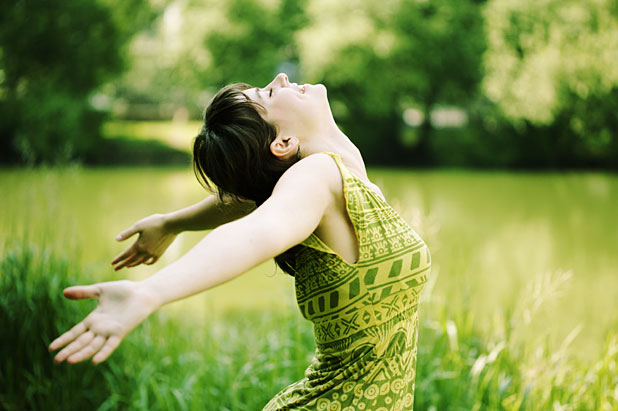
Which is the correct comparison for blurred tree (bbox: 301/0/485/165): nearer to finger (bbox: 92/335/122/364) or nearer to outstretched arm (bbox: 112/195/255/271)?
outstretched arm (bbox: 112/195/255/271)

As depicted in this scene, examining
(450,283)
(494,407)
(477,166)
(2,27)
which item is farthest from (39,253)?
(477,166)

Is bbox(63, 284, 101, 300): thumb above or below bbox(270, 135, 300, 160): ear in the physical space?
below

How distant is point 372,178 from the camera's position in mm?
16641

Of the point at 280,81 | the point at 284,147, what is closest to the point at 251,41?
the point at 280,81

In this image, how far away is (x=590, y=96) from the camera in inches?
550

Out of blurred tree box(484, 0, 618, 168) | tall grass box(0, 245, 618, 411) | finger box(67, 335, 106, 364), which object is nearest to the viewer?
finger box(67, 335, 106, 364)

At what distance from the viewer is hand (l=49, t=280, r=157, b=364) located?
0.96 meters

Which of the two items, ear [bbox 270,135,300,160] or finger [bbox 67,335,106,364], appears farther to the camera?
ear [bbox 270,135,300,160]

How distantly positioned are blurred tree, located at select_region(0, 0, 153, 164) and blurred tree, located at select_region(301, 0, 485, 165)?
21.0ft

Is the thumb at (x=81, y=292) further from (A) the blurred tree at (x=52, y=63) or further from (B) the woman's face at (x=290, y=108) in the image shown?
(A) the blurred tree at (x=52, y=63)

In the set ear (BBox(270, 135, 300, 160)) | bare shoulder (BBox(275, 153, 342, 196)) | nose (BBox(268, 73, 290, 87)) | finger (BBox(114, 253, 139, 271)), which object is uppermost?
nose (BBox(268, 73, 290, 87))

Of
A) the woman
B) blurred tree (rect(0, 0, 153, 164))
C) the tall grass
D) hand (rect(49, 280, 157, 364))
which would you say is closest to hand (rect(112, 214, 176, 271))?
the woman

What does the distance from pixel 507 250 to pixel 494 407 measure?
7.86 m

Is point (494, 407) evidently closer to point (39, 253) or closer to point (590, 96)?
point (39, 253)
